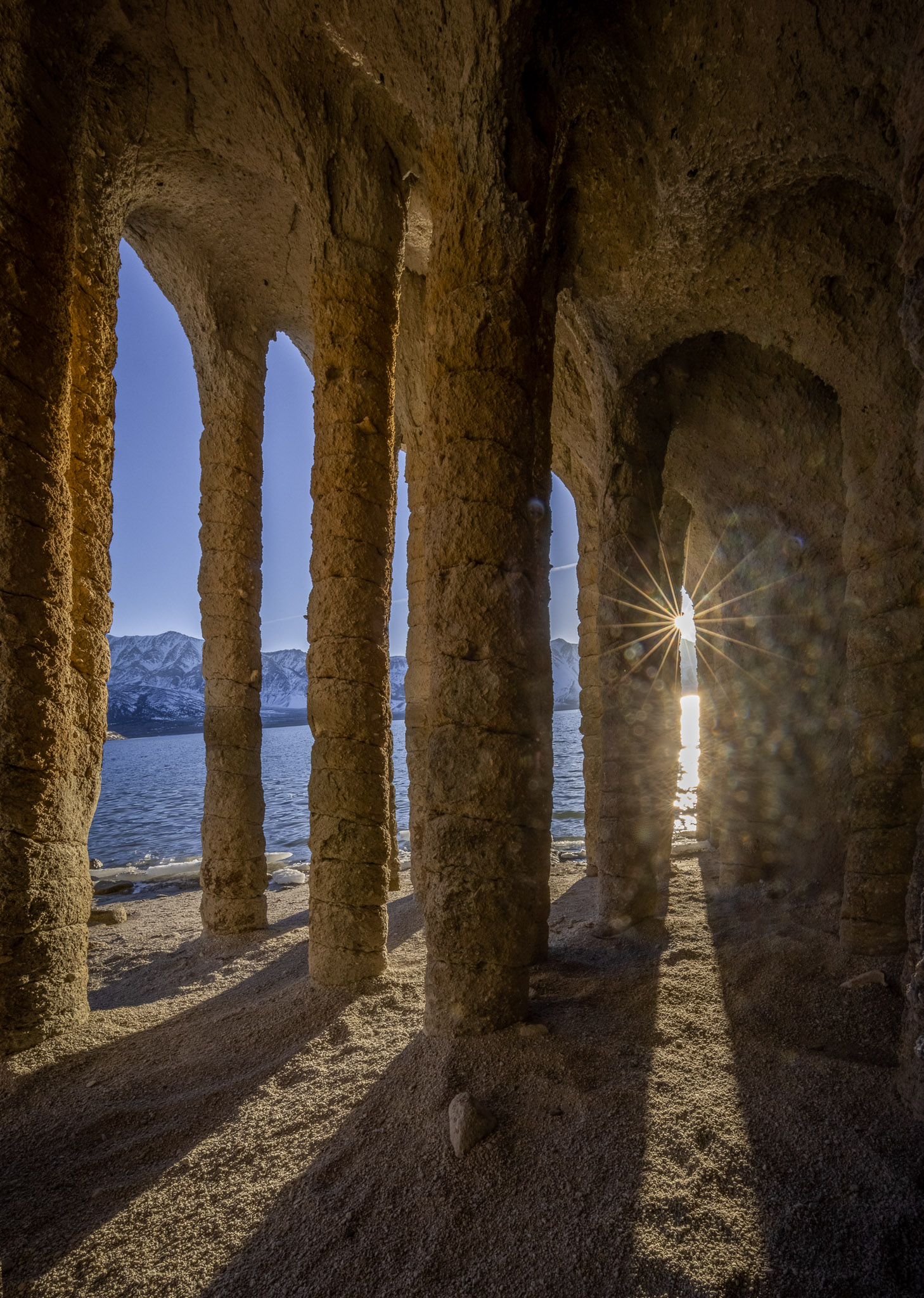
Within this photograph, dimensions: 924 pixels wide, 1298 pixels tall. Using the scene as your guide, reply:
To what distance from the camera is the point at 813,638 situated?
25.5ft

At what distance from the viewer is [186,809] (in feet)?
100

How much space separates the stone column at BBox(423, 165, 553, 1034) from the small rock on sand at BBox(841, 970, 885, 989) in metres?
1.96

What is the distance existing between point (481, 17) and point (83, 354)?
364cm

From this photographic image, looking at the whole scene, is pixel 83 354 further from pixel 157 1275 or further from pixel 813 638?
pixel 813 638

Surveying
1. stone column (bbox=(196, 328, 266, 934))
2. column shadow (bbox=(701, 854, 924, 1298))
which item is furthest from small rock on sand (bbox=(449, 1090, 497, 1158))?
stone column (bbox=(196, 328, 266, 934))

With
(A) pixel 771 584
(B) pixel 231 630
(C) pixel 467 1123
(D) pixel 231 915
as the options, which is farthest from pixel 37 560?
(A) pixel 771 584

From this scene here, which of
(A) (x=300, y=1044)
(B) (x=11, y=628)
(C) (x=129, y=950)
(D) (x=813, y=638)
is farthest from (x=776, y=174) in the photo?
(C) (x=129, y=950)

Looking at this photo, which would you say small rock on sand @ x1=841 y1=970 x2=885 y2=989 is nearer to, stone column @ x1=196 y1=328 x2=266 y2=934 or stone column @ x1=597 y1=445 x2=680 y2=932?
stone column @ x1=597 y1=445 x2=680 y2=932

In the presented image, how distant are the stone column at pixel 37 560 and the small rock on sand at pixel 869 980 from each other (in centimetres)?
505

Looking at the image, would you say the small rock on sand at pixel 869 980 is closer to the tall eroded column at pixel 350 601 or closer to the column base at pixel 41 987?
the tall eroded column at pixel 350 601

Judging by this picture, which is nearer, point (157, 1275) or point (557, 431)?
point (157, 1275)

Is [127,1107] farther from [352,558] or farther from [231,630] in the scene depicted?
[231,630]

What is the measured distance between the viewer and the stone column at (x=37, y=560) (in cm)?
420

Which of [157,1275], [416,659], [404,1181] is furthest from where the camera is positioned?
[416,659]
